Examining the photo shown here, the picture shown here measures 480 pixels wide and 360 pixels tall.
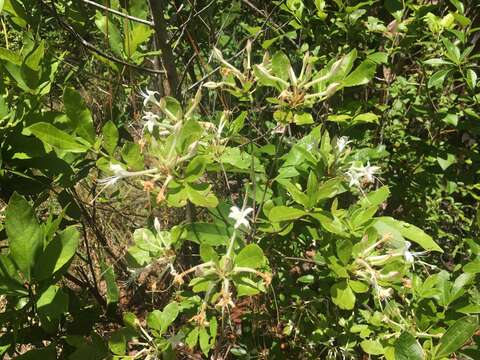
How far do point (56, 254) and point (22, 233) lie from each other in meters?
0.09

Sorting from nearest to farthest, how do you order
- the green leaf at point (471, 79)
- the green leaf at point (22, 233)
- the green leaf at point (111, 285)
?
the green leaf at point (22, 233) → the green leaf at point (111, 285) → the green leaf at point (471, 79)

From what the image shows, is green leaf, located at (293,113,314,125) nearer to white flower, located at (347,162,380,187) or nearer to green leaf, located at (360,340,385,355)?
white flower, located at (347,162,380,187)

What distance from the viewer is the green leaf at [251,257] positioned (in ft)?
3.20

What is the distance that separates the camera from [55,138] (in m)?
1.04

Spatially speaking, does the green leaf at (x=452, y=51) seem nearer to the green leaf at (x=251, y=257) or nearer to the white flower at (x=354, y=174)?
the white flower at (x=354, y=174)

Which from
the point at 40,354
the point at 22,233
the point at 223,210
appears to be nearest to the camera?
the point at 22,233

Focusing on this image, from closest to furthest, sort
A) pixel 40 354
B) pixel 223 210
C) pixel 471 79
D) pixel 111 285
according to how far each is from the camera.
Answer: pixel 40 354, pixel 223 210, pixel 111 285, pixel 471 79

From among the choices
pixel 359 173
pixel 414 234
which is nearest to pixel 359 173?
pixel 359 173

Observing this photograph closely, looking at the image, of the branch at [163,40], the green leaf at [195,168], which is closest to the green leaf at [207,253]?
the green leaf at [195,168]

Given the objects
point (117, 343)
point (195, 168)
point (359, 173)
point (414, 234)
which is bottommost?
point (117, 343)

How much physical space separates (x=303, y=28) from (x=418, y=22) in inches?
17.3

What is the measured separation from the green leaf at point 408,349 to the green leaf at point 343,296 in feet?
0.44

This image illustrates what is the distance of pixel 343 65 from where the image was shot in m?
1.17

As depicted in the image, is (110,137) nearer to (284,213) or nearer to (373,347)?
(284,213)
